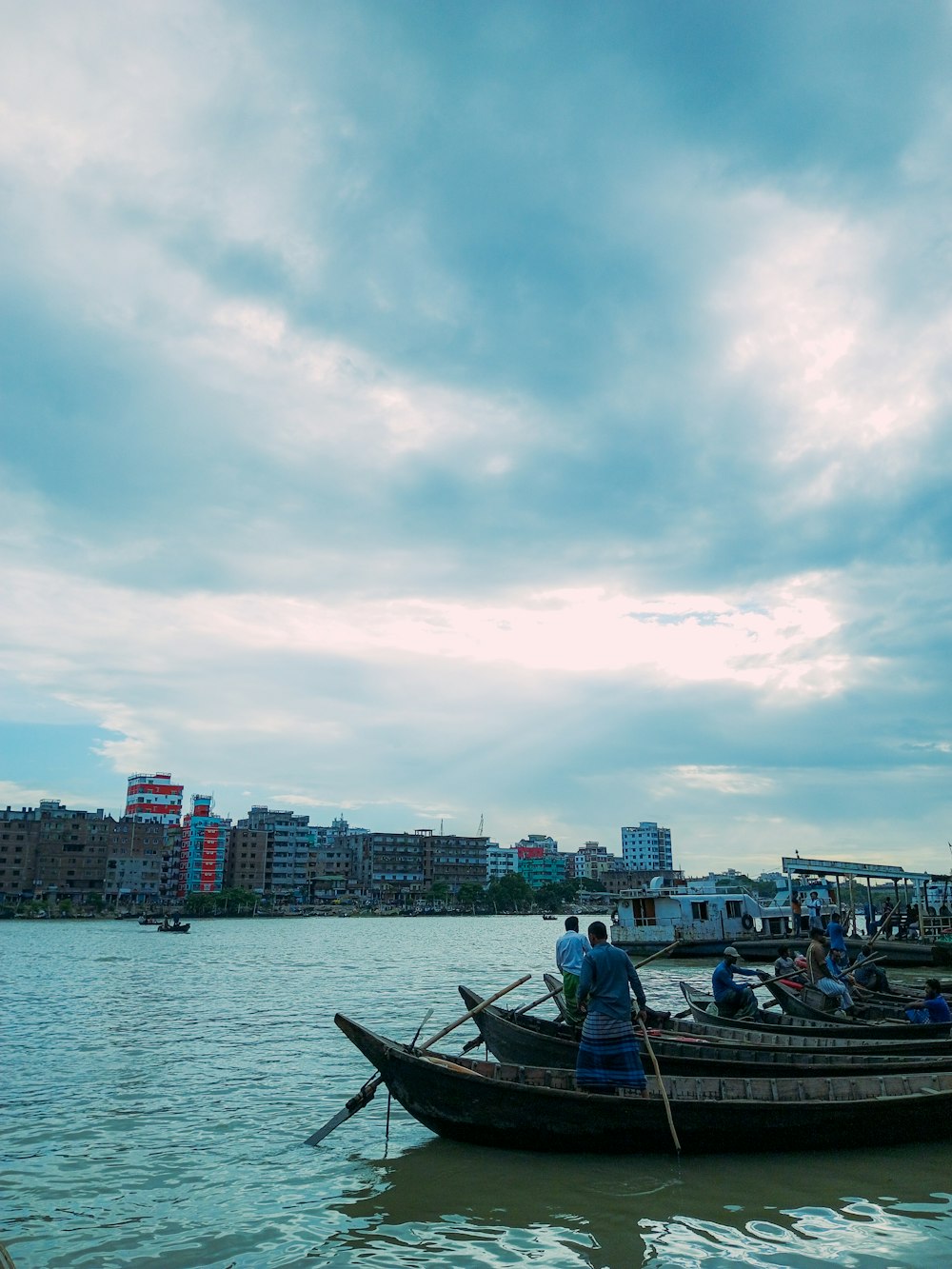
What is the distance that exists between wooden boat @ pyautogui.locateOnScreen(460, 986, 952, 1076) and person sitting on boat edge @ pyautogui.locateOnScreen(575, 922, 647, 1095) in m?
1.62

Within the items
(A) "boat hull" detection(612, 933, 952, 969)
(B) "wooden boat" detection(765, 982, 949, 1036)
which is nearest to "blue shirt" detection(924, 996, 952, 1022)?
(B) "wooden boat" detection(765, 982, 949, 1036)

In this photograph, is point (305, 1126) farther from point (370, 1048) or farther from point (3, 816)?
point (3, 816)

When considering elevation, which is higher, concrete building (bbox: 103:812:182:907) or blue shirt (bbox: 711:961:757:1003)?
concrete building (bbox: 103:812:182:907)

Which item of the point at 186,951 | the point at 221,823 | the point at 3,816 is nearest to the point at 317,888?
the point at 221,823

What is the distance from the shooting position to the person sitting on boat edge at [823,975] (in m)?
17.9

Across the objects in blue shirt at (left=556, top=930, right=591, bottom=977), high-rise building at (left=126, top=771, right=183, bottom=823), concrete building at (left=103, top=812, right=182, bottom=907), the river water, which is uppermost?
high-rise building at (left=126, top=771, right=183, bottom=823)

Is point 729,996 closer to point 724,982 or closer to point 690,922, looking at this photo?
point 724,982

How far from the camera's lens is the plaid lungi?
10383mm

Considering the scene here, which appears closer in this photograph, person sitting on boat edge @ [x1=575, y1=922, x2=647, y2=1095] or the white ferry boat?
person sitting on boat edge @ [x1=575, y1=922, x2=647, y2=1095]

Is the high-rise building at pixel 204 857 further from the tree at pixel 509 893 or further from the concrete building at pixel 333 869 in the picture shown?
the tree at pixel 509 893

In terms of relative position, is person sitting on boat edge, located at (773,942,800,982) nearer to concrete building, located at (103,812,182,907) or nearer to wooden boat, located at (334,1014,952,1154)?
wooden boat, located at (334,1014,952,1154)

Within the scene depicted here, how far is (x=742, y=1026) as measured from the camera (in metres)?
15.2

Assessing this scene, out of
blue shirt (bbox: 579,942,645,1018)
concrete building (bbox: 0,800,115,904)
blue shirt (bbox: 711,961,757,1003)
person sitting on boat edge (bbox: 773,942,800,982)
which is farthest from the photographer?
concrete building (bbox: 0,800,115,904)

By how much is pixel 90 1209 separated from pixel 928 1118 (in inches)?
389
